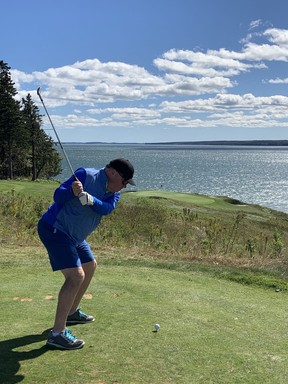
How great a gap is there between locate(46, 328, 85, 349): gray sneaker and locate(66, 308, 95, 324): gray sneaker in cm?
64

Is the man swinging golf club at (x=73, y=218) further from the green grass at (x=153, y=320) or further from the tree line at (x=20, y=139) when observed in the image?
the tree line at (x=20, y=139)

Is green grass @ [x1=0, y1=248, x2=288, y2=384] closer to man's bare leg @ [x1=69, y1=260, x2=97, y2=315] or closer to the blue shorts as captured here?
man's bare leg @ [x1=69, y1=260, x2=97, y2=315]

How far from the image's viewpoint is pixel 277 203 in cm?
5619

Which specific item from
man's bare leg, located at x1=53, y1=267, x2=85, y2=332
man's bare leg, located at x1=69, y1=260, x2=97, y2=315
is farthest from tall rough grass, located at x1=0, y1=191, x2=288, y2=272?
man's bare leg, located at x1=53, y1=267, x2=85, y2=332

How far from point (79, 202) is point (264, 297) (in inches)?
153

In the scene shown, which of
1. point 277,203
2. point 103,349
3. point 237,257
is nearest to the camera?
point 103,349

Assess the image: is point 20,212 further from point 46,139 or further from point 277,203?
point 46,139

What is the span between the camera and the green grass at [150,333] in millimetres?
4035

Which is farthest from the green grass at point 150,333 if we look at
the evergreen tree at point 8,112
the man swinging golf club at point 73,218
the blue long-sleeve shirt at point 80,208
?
the evergreen tree at point 8,112

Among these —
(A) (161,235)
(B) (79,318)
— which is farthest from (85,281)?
(A) (161,235)

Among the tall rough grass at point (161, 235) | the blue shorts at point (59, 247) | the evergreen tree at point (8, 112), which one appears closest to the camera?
the blue shorts at point (59, 247)

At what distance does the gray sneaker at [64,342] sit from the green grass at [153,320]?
0.07 meters

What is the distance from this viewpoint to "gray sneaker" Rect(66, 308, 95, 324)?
5207 mm

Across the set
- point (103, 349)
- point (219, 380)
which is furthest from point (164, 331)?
point (219, 380)
